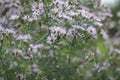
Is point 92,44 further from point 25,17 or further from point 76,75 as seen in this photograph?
point 25,17

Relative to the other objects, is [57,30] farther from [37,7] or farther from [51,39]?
[37,7]

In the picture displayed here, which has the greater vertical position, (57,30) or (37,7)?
(37,7)

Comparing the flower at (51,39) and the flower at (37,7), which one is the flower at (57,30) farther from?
the flower at (37,7)

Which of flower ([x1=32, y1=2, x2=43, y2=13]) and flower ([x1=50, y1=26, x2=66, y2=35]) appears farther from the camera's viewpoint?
flower ([x1=32, y1=2, x2=43, y2=13])

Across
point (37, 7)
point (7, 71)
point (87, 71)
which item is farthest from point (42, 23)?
point (87, 71)

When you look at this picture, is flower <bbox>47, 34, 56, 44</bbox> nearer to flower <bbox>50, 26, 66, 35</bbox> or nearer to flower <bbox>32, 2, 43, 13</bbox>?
flower <bbox>50, 26, 66, 35</bbox>

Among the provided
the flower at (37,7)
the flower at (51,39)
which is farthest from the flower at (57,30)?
the flower at (37,7)

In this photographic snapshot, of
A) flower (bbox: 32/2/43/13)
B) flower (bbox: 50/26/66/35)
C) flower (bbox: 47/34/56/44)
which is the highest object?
flower (bbox: 32/2/43/13)

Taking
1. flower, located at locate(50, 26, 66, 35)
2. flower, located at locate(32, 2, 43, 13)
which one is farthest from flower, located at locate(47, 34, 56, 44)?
flower, located at locate(32, 2, 43, 13)

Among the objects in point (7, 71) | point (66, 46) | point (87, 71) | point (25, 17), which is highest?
point (25, 17)

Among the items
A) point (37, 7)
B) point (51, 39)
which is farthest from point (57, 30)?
point (37, 7)

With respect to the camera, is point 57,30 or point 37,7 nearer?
point 57,30
